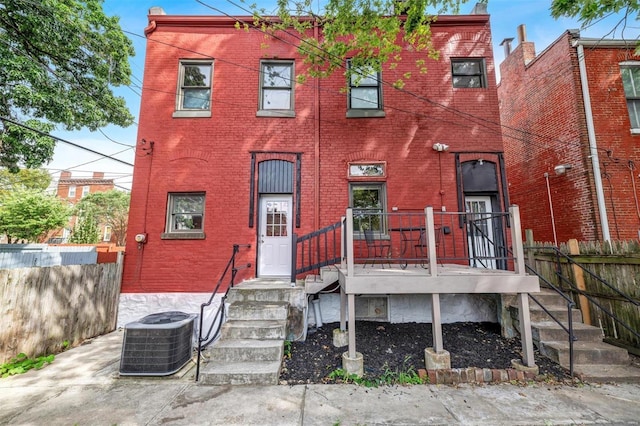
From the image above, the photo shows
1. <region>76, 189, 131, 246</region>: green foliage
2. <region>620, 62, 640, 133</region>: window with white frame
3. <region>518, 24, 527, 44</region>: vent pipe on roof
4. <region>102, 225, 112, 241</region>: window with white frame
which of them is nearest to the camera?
<region>620, 62, 640, 133</region>: window with white frame

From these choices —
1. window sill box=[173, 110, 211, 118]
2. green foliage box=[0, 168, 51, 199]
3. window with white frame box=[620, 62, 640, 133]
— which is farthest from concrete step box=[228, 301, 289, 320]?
green foliage box=[0, 168, 51, 199]

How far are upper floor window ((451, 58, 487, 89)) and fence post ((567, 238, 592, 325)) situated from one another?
14.7 ft

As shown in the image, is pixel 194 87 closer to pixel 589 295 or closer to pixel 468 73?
pixel 468 73

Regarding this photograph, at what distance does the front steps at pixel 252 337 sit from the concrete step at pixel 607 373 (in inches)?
169

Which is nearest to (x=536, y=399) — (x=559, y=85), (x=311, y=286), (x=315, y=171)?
(x=311, y=286)

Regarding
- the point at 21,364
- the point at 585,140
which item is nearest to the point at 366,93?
the point at 585,140

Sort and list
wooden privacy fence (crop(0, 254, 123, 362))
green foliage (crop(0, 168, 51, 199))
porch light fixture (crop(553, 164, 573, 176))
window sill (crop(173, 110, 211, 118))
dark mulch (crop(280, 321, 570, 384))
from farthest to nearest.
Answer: green foliage (crop(0, 168, 51, 199))
porch light fixture (crop(553, 164, 573, 176))
window sill (crop(173, 110, 211, 118))
wooden privacy fence (crop(0, 254, 123, 362))
dark mulch (crop(280, 321, 570, 384))

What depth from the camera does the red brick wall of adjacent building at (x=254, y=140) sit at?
6172 mm

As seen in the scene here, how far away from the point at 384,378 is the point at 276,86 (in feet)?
22.3

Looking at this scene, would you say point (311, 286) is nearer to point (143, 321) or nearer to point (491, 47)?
point (143, 321)

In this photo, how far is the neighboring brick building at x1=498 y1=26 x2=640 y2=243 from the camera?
22.9 ft

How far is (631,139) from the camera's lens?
7223 millimetres

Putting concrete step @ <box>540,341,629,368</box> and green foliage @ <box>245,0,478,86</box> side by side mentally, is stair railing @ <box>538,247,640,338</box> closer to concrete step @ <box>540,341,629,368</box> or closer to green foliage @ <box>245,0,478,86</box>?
concrete step @ <box>540,341,629,368</box>

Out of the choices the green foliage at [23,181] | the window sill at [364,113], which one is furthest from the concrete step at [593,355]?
the green foliage at [23,181]
